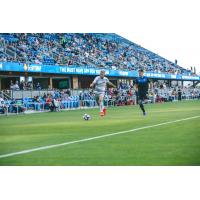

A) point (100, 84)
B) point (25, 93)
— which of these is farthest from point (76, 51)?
point (100, 84)

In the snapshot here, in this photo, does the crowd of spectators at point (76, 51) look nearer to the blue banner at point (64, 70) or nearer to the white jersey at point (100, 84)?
the blue banner at point (64, 70)

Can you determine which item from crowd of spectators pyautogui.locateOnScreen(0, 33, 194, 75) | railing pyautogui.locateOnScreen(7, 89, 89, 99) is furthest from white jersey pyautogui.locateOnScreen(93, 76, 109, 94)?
railing pyautogui.locateOnScreen(7, 89, 89, 99)

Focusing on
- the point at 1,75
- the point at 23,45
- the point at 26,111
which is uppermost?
the point at 23,45

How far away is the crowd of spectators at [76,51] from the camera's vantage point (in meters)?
25.3

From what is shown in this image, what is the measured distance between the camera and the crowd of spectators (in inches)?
995

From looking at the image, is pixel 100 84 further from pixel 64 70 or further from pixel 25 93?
pixel 64 70

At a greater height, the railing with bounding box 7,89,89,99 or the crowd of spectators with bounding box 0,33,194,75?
the crowd of spectators with bounding box 0,33,194,75

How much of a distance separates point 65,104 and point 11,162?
77.7ft

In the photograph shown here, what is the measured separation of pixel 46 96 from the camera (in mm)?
27391

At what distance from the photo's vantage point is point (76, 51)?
3195 cm

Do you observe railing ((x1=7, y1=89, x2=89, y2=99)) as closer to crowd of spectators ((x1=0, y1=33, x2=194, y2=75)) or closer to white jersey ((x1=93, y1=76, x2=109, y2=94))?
crowd of spectators ((x1=0, y1=33, x2=194, y2=75))

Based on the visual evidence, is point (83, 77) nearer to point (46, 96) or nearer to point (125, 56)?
point (125, 56)

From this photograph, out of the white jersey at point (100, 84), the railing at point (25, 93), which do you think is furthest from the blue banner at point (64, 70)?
the white jersey at point (100, 84)

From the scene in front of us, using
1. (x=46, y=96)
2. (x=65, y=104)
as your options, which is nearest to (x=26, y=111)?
(x=46, y=96)
